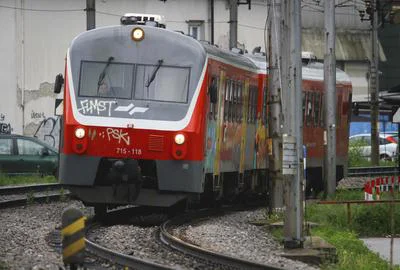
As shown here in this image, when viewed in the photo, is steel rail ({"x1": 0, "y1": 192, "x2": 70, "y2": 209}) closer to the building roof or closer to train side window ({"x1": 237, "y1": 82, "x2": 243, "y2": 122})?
train side window ({"x1": 237, "y1": 82, "x2": 243, "y2": 122})

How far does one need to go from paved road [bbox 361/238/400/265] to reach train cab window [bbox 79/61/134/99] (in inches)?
181

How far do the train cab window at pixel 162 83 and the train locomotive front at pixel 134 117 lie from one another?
2 cm

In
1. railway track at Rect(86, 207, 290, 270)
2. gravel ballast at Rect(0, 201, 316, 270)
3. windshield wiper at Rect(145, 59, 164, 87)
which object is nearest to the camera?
railway track at Rect(86, 207, 290, 270)

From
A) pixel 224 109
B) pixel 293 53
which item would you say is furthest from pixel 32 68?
pixel 293 53

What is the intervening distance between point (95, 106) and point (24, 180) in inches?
472

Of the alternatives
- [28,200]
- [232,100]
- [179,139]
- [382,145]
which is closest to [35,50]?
[382,145]

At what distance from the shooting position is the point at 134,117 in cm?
1602

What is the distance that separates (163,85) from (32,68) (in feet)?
91.3

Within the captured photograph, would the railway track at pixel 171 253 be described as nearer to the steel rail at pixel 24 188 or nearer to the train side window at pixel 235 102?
the train side window at pixel 235 102

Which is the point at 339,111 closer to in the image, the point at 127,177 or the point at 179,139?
the point at 179,139

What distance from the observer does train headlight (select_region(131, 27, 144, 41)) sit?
54.0 feet

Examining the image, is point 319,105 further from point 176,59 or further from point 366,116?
point 366,116

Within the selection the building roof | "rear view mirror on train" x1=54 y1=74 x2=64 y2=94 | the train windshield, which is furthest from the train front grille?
the building roof

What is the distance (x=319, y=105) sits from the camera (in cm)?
2584
